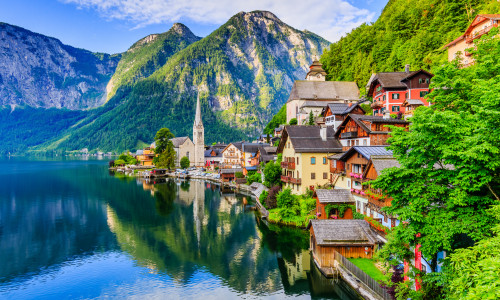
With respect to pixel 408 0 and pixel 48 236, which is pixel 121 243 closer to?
pixel 48 236

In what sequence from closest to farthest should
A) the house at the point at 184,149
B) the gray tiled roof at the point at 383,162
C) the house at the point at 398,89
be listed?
the gray tiled roof at the point at 383,162, the house at the point at 398,89, the house at the point at 184,149

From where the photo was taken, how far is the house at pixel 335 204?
37000 millimetres

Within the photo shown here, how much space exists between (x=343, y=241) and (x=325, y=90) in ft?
222

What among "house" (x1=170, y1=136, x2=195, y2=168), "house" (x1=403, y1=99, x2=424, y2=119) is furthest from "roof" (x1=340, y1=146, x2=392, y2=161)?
"house" (x1=170, y1=136, x2=195, y2=168)

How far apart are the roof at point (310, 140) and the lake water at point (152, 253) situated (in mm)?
12363

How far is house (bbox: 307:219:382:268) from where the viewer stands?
2775 centimetres

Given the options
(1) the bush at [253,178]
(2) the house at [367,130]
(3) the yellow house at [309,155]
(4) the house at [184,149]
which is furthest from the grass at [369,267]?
(4) the house at [184,149]

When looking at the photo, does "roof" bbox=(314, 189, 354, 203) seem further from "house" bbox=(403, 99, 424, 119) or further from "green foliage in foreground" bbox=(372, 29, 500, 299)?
"house" bbox=(403, 99, 424, 119)

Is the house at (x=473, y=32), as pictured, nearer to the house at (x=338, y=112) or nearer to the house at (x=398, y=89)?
the house at (x=398, y=89)

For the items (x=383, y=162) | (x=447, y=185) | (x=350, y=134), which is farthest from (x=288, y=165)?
(x=447, y=185)

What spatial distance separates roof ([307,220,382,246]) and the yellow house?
17.3 meters

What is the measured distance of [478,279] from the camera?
920 cm

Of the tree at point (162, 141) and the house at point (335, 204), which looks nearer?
the house at point (335, 204)

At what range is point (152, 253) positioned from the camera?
36.7 m
